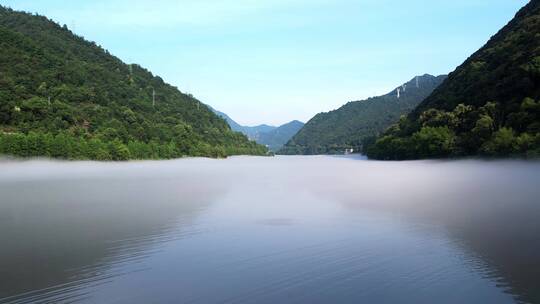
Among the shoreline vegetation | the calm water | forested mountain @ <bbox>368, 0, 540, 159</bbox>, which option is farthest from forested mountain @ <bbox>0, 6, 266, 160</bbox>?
the calm water

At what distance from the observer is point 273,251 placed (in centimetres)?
1692

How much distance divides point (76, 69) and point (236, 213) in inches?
5222

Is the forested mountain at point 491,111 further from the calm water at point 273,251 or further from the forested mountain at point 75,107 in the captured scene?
the forested mountain at point 75,107

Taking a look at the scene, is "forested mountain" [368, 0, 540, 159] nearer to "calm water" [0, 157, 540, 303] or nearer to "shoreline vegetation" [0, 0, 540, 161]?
"shoreline vegetation" [0, 0, 540, 161]

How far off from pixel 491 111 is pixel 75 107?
90925 mm

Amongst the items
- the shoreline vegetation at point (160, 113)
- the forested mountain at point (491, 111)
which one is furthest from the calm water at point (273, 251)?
the shoreline vegetation at point (160, 113)

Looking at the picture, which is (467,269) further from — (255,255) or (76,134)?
(76,134)

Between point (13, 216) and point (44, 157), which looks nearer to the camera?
point (13, 216)

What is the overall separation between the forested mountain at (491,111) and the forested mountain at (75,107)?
6626 cm

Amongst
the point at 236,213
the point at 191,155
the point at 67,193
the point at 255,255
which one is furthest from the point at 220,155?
the point at 255,255

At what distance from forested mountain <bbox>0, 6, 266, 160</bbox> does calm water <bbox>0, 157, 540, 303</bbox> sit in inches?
2679

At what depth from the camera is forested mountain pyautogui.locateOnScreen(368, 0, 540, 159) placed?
6962 centimetres

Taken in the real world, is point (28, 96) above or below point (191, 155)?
above

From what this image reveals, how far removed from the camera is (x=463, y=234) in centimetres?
1950
